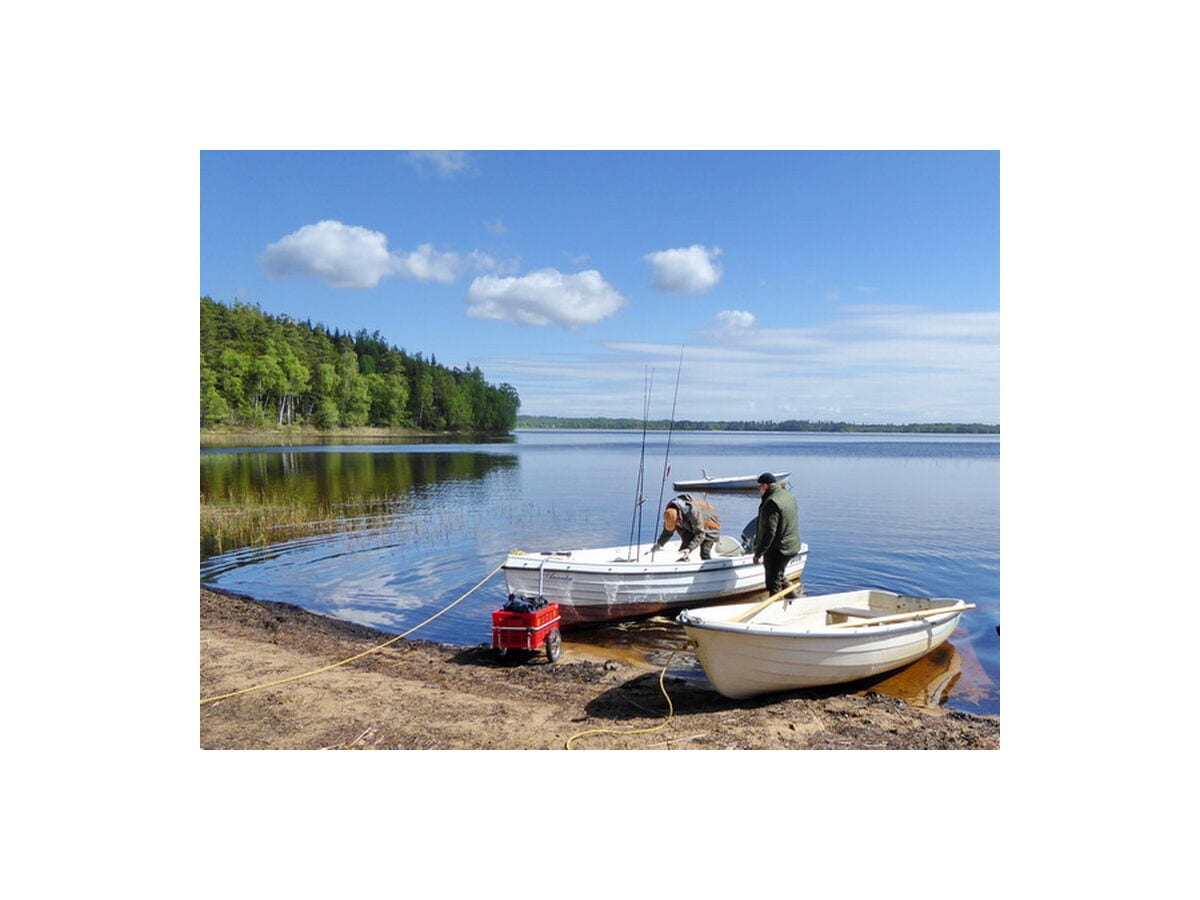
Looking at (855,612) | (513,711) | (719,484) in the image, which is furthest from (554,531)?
(513,711)

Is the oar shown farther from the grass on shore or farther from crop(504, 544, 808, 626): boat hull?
the grass on shore

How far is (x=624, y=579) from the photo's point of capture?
8.09 m

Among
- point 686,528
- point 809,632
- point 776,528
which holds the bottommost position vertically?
point 809,632

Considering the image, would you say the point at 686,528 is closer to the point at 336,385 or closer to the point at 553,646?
the point at 553,646

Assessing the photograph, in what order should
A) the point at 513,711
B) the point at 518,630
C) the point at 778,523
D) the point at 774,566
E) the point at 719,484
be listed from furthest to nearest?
the point at 719,484
the point at 774,566
the point at 778,523
the point at 518,630
the point at 513,711

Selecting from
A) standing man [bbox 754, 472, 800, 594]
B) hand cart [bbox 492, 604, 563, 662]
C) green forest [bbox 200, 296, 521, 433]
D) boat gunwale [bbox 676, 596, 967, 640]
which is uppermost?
green forest [bbox 200, 296, 521, 433]

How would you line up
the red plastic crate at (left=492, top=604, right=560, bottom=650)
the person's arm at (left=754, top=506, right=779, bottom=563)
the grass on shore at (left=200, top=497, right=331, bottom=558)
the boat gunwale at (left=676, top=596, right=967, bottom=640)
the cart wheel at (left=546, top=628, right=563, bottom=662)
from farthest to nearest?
the grass on shore at (left=200, top=497, right=331, bottom=558)
the person's arm at (left=754, top=506, right=779, bottom=563)
the cart wheel at (left=546, top=628, right=563, bottom=662)
the red plastic crate at (left=492, top=604, right=560, bottom=650)
the boat gunwale at (left=676, top=596, right=967, bottom=640)

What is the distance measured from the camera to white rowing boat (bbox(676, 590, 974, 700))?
18.0 ft

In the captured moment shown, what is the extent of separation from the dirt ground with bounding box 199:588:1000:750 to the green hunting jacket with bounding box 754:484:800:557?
1505 millimetres

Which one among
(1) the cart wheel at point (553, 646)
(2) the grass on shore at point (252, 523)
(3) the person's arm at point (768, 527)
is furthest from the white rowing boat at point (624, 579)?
(2) the grass on shore at point (252, 523)

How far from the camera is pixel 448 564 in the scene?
1183 cm

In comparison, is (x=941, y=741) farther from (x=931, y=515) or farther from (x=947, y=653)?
(x=931, y=515)

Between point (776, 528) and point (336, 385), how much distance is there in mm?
29145

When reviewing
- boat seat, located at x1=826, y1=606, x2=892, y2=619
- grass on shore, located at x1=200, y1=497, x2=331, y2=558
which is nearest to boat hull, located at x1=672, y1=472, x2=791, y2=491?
boat seat, located at x1=826, y1=606, x2=892, y2=619
